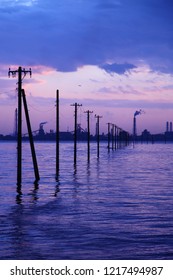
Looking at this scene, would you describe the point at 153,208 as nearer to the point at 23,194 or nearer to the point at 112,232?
the point at 112,232

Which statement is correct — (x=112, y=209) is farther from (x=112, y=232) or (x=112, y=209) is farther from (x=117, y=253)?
(x=117, y=253)

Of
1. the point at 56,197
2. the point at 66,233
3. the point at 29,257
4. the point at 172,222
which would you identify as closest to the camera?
the point at 29,257

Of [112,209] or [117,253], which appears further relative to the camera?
[112,209]

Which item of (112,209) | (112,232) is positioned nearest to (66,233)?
(112,232)

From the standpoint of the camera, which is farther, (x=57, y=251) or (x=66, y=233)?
(x=66, y=233)

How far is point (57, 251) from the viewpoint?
13391mm

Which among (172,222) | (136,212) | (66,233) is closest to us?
(66,233)

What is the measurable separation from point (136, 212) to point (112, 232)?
4.58 meters

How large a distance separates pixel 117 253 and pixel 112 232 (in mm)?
2805

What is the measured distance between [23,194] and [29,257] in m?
14.8

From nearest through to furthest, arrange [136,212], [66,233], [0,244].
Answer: [0,244] → [66,233] → [136,212]
